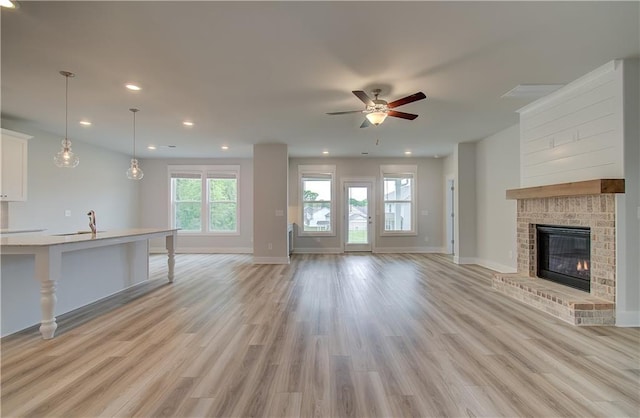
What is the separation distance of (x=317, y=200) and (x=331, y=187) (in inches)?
21.5

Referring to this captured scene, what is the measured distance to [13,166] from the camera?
4871mm

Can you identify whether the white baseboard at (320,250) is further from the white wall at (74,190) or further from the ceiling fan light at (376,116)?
the ceiling fan light at (376,116)

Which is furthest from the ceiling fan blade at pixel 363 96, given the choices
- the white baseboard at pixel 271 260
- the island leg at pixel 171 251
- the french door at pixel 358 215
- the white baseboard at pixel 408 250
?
the white baseboard at pixel 408 250

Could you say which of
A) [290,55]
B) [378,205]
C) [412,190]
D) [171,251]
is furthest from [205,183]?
[290,55]

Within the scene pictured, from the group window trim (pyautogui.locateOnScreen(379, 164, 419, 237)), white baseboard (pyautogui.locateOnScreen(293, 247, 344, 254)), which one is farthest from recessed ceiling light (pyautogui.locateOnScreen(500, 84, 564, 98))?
white baseboard (pyautogui.locateOnScreen(293, 247, 344, 254))

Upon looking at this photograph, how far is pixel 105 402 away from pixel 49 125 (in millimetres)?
5636

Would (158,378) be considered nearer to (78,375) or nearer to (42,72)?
(78,375)

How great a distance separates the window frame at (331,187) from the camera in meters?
8.80

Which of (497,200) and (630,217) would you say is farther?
(497,200)

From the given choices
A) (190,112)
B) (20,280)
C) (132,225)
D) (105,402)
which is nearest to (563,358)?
(105,402)

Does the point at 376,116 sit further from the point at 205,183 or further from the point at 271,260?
the point at 205,183

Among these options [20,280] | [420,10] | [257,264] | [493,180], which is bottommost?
[257,264]

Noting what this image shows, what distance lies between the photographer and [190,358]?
247 centimetres

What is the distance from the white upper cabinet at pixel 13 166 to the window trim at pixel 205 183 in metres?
3.86
